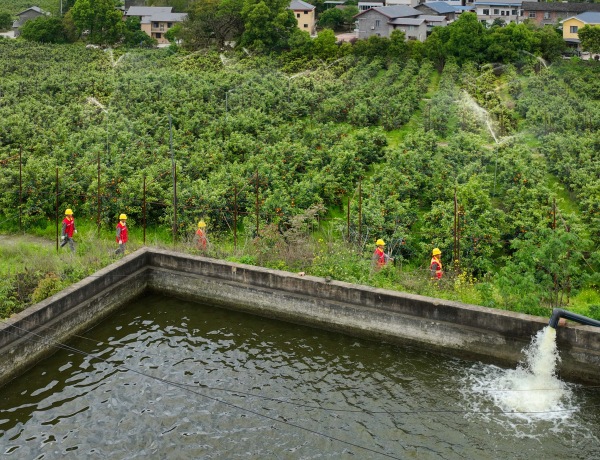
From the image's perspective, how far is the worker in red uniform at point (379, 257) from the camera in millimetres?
19406

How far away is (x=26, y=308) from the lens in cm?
1717

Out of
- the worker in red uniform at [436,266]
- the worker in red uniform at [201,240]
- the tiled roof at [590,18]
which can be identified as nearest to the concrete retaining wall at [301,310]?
the worker in red uniform at [201,240]

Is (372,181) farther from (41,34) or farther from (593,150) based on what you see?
(41,34)

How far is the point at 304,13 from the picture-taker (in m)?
85.9

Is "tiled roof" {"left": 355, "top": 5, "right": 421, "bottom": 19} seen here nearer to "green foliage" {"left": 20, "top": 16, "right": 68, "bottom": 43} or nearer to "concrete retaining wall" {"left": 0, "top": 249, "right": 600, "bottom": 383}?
"green foliage" {"left": 20, "top": 16, "right": 68, "bottom": 43}

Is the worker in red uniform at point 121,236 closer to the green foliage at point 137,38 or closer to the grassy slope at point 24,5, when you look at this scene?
the green foliage at point 137,38

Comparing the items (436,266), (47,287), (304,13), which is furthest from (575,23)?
(47,287)

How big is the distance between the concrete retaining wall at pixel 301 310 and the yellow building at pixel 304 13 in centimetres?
6902

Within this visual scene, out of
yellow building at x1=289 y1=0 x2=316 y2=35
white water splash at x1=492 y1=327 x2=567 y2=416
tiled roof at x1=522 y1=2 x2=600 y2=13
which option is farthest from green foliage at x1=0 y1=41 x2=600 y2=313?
tiled roof at x1=522 y1=2 x2=600 y2=13

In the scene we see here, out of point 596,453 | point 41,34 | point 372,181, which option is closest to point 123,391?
point 596,453

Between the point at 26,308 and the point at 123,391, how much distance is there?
341 centimetres

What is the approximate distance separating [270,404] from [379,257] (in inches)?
228

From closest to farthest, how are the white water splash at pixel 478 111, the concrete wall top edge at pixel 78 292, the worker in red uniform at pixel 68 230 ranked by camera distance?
1. the concrete wall top edge at pixel 78 292
2. the worker in red uniform at pixel 68 230
3. the white water splash at pixel 478 111

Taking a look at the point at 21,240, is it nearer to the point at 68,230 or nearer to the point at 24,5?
the point at 68,230
